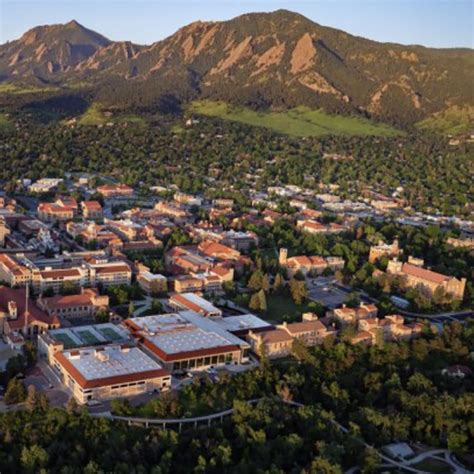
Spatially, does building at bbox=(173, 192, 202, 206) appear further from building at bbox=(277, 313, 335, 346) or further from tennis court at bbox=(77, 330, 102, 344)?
tennis court at bbox=(77, 330, 102, 344)

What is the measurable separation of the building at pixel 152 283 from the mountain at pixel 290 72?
2661 inches

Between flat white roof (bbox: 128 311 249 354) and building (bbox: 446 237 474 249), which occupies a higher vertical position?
building (bbox: 446 237 474 249)

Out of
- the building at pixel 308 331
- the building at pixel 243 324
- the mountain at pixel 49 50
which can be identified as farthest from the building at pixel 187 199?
the mountain at pixel 49 50

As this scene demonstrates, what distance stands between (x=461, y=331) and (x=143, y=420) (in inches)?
546

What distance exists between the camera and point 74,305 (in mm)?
27906

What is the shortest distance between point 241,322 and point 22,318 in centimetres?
817

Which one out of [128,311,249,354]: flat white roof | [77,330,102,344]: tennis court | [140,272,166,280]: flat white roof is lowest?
[77,330,102,344]: tennis court

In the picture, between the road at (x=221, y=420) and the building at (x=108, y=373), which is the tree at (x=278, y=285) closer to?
the building at (x=108, y=373)

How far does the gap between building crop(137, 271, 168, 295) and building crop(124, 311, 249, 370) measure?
4.45 meters

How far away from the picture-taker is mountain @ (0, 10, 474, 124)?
106750mm

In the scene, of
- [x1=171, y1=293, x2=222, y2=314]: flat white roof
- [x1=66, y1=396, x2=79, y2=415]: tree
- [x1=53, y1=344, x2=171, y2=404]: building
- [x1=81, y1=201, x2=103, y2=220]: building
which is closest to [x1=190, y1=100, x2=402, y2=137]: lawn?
[x1=81, y1=201, x2=103, y2=220]: building

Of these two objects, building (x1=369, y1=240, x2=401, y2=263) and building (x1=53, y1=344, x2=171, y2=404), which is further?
building (x1=369, y1=240, x2=401, y2=263)

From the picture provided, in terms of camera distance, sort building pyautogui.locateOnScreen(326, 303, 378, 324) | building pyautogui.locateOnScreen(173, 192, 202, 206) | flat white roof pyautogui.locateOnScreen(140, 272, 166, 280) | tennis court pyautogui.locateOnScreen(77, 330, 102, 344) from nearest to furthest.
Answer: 1. tennis court pyautogui.locateOnScreen(77, 330, 102, 344)
2. building pyautogui.locateOnScreen(326, 303, 378, 324)
3. flat white roof pyautogui.locateOnScreen(140, 272, 166, 280)
4. building pyautogui.locateOnScreen(173, 192, 202, 206)

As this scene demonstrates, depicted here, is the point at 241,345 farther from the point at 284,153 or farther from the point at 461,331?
the point at 284,153
